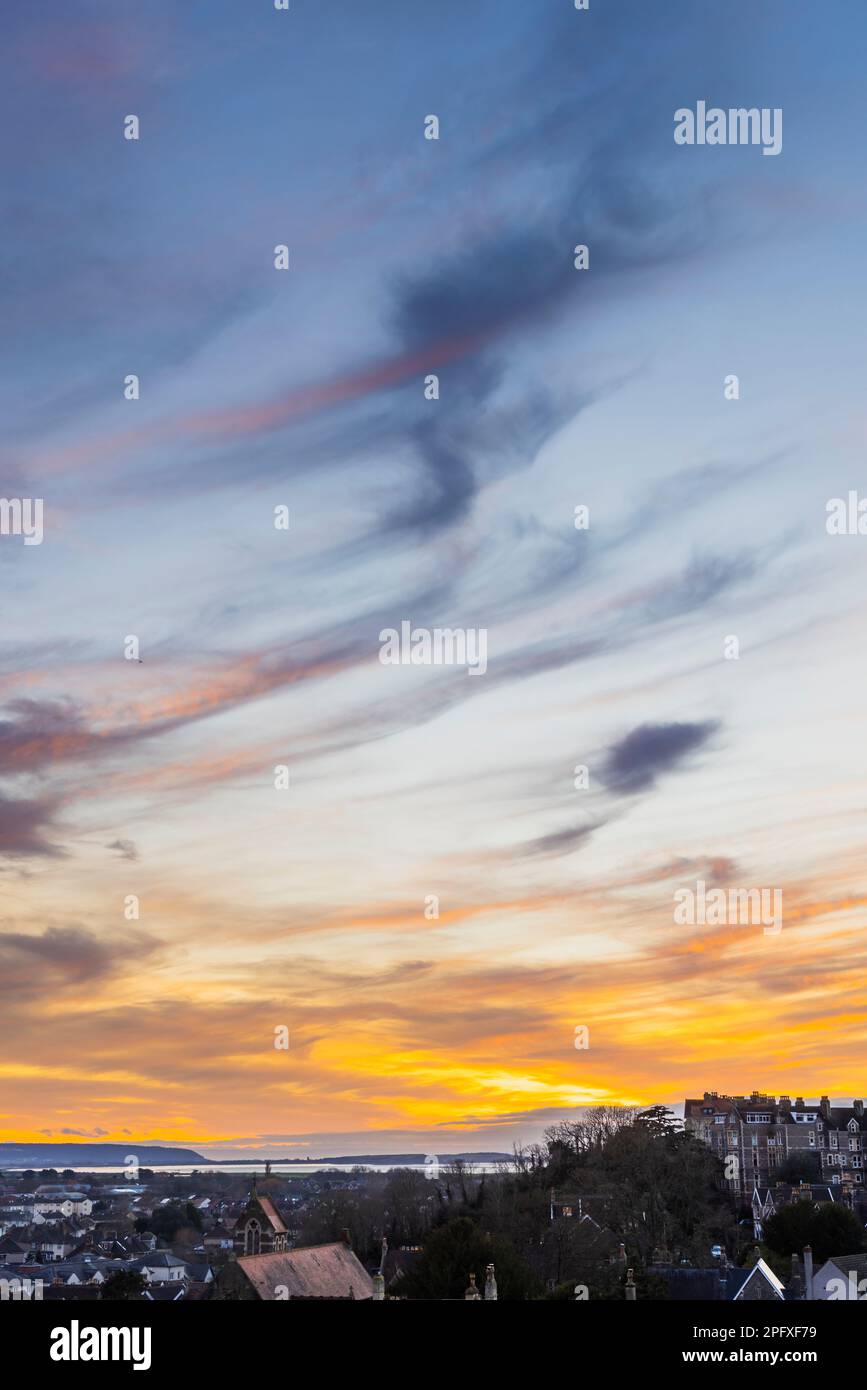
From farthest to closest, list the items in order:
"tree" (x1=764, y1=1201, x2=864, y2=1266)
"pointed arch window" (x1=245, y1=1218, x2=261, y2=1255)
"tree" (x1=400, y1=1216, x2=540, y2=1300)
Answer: "pointed arch window" (x1=245, y1=1218, x2=261, y2=1255) → "tree" (x1=764, y1=1201, x2=864, y2=1266) → "tree" (x1=400, y1=1216, x2=540, y2=1300)

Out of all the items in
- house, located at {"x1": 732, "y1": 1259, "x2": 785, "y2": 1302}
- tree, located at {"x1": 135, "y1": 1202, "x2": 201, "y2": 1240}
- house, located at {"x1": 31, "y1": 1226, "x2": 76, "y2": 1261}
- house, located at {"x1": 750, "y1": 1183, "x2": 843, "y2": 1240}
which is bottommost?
house, located at {"x1": 31, "y1": 1226, "x2": 76, "y2": 1261}

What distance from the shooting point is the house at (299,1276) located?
A: 229 feet

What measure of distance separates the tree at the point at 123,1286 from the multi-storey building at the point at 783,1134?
66.3 m

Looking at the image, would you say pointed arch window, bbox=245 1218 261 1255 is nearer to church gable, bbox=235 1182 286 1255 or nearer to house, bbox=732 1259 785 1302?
church gable, bbox=235 1182 286 1255

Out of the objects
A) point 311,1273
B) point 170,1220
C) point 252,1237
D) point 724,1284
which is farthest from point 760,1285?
point 170,1220

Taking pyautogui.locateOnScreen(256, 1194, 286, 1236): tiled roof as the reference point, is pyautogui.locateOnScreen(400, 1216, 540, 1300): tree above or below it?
above

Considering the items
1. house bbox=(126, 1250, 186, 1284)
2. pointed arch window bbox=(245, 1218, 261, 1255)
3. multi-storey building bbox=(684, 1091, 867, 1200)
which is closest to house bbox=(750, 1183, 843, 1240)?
multi-storey building bbox=(684, 1091, 867, 1200)

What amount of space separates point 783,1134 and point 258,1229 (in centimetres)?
6145

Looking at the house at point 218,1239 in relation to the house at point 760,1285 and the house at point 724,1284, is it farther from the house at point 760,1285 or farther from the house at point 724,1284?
the house at point 760,1285

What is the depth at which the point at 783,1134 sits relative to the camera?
134 meters

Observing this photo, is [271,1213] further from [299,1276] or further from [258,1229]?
[299,1276]

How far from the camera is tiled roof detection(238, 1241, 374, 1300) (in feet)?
231
